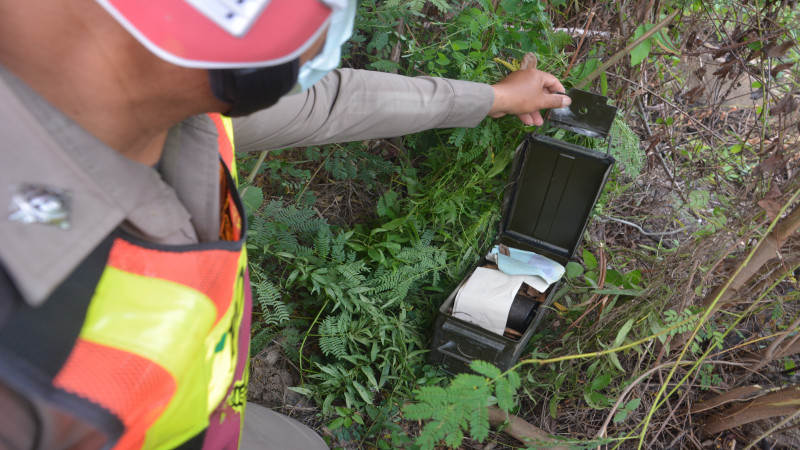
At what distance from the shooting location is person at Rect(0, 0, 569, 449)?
0.75 m

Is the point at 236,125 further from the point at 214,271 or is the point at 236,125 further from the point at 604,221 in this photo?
the point at 604,221

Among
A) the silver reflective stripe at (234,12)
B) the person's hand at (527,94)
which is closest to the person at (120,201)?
the silver reflective stripe at (234,12)

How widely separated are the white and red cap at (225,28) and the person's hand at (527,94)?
4.01 feet

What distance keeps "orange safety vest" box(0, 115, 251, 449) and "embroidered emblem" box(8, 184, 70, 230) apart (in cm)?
8

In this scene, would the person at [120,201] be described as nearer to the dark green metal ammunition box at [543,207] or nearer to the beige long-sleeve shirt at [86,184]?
the beige long-sleeve shirt at [86,184]

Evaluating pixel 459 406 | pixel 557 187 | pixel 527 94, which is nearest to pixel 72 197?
pixel 459 406

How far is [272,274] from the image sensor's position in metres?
2.53

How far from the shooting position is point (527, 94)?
2.00m

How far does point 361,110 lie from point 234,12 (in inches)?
40.4

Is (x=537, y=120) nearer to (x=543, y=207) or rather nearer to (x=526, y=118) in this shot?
(x=526, y=118)

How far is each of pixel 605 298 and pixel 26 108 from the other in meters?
2.19

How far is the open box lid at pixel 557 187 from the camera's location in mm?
2125

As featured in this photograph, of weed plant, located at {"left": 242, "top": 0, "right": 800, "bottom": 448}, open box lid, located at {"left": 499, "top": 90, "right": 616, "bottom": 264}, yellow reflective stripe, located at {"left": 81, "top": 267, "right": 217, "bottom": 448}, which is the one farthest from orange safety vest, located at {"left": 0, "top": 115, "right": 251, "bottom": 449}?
open box lid, located at {"left": 499, "top": 90, "right": 616, "bottom": 264}

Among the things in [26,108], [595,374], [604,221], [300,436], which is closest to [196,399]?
[26,108]
